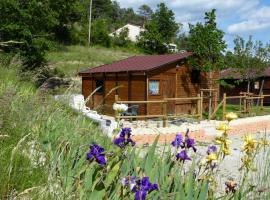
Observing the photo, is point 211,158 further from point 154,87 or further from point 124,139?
point 154,87

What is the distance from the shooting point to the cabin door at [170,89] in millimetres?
22781

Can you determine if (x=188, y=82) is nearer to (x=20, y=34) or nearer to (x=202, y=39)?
(x=202, y=39)

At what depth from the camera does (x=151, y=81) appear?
22.1 metres

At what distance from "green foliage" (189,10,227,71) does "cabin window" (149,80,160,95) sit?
7.72ft

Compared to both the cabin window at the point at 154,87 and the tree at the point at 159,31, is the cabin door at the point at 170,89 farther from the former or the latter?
the tree at the point at 159,31

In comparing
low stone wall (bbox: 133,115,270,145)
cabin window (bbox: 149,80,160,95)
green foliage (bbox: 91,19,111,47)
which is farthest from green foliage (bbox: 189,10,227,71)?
green foliage (bbox: 91,19,111,47)

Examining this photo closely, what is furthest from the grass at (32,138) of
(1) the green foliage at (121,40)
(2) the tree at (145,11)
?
(2) the tree at (145,11)

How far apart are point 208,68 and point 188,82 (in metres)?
2.06

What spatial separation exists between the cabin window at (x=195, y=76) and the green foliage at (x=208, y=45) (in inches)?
52.5

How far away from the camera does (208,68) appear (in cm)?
2244

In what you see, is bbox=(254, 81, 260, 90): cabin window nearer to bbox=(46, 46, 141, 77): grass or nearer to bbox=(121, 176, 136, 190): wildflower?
bbox=(46, 46, 141, 77): grass

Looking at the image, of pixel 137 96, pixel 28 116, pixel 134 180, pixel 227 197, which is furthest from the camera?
pixel 137 96

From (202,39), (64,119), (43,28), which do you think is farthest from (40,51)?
(64,119)

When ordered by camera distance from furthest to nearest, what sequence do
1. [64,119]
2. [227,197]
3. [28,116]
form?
[64,119] → [28,116] → [227,197]
